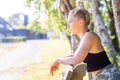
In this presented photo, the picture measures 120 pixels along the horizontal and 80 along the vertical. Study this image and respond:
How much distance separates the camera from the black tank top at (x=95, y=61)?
3.61 m

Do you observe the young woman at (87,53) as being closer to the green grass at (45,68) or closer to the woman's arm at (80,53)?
the woman's arm at (80,53)

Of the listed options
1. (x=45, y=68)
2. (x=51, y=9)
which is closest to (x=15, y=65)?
(x=45, y=68)

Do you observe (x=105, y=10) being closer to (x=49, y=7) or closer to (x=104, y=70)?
(x=49, y=7)

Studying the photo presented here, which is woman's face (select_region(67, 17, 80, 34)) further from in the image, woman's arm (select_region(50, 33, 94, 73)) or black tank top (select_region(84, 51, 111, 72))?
black tank top (select_region(84, 51, 111, 72))

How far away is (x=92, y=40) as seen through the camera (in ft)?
11.5

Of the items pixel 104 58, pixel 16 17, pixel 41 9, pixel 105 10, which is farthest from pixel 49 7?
pixel 16 17

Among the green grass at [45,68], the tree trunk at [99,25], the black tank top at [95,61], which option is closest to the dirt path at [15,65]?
the green grass at [45,68]

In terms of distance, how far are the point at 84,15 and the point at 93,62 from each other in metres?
0.46

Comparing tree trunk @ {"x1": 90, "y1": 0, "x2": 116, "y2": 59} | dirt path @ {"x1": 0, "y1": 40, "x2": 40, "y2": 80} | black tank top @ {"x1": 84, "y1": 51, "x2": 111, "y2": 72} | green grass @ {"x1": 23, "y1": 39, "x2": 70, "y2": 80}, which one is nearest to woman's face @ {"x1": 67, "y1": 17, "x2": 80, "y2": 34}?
black tank top @ {"x1": 84, "y1": 51, "x2": 111, "y2": 72}

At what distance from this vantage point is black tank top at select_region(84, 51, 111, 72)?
3.61m

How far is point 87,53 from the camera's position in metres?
3.46

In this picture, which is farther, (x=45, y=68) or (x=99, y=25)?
(x=45, y=68)

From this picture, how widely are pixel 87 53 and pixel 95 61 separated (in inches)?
7.4

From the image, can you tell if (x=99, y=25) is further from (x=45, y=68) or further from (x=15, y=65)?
(x=15, y=65)
